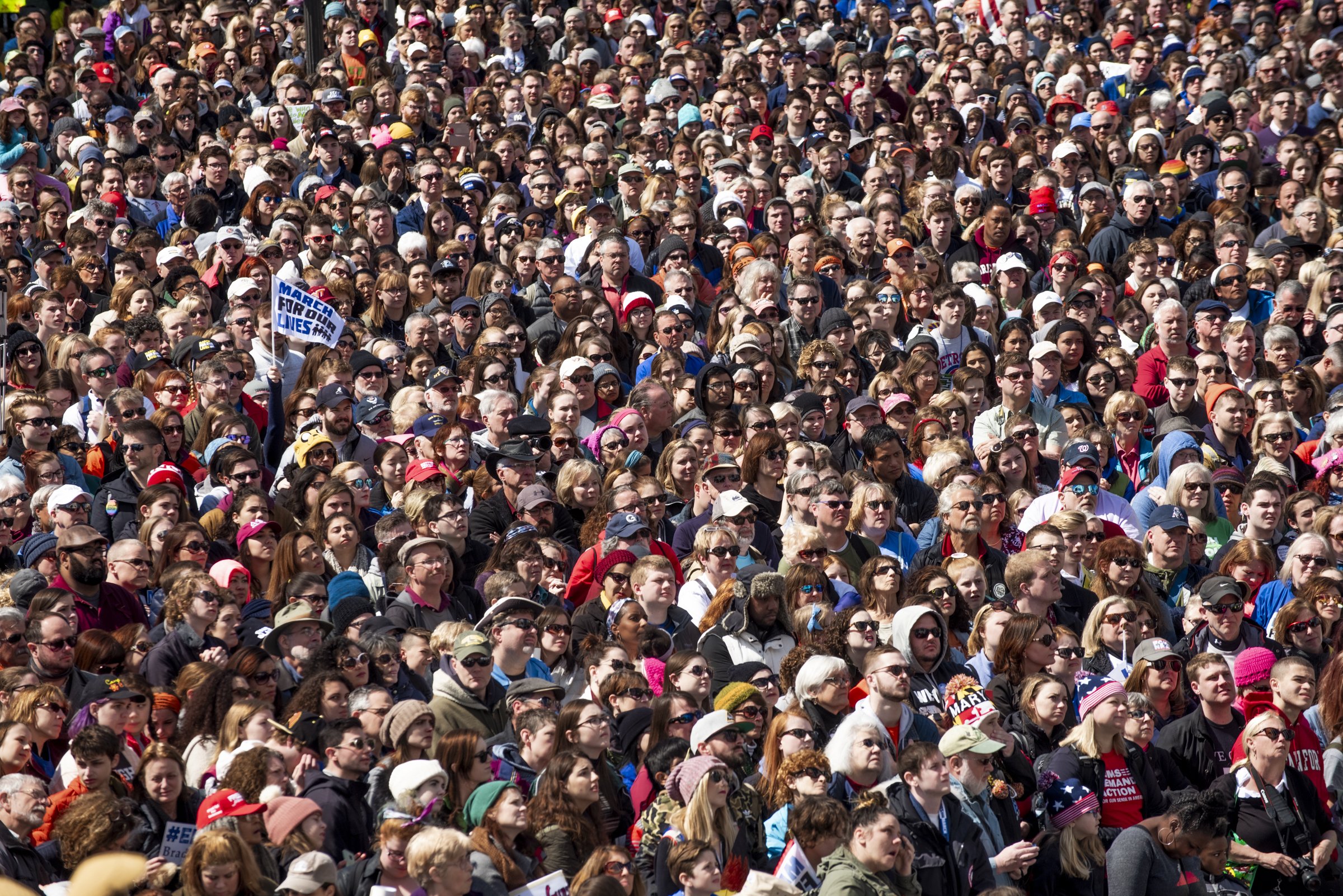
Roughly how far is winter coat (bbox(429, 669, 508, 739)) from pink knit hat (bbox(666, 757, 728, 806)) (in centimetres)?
115

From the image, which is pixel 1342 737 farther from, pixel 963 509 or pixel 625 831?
pixel 625 831

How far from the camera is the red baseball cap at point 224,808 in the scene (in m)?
8.05

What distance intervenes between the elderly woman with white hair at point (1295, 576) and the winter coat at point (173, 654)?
19.0ft

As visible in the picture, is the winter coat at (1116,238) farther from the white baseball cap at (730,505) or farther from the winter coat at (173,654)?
the winter coat at (173,654)

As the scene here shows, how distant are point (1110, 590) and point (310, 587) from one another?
4.41m

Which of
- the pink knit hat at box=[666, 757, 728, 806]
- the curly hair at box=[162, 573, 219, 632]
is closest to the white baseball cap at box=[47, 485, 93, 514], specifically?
the curly hair at box=[162, 573, 219, 632]

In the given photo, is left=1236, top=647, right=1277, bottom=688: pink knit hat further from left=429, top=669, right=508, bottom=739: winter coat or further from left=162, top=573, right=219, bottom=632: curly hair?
left=162, top=573, right=219, bottom=632: curly hair

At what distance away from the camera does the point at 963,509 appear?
1180 centimetres

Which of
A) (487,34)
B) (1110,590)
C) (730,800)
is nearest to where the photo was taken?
(730,800)

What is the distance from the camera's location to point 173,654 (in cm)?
972

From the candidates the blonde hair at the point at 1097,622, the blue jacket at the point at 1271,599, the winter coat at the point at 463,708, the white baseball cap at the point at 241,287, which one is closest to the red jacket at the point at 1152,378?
the blue jacket at the point at 1271,599

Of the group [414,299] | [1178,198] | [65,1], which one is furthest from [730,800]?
[65,1]

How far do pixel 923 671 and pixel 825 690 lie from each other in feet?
2.35

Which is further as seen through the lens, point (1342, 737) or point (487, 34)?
point (487, 34)
